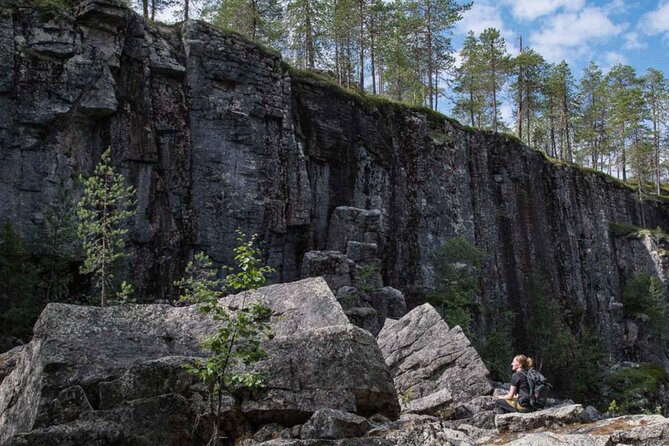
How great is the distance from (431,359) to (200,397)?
9581mm

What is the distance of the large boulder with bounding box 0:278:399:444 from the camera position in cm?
673

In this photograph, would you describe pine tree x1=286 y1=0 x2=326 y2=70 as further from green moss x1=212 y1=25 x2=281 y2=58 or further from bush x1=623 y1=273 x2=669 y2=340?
bush x1=623 y1=273 x2=669 y2=340

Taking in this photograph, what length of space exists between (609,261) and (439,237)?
2403cm

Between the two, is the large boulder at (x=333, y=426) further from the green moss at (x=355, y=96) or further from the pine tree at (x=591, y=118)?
the pine tree at (x=591, y=118)

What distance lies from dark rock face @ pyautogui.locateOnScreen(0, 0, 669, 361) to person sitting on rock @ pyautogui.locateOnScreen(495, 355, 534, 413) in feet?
61.6

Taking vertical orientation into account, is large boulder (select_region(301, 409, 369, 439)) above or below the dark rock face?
below

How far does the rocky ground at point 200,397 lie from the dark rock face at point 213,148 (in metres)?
18.6

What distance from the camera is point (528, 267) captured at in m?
47.7

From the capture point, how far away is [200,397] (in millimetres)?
7074

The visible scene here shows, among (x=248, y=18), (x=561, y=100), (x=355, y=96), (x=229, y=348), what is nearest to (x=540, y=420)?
(x=229, y=348)

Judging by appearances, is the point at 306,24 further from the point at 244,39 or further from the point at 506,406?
the point at 506,406

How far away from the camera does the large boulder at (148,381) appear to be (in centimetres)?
673

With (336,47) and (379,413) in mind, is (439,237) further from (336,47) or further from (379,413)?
(379,413)

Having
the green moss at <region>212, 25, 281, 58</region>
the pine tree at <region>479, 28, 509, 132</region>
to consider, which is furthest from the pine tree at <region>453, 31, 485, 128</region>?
the green moss at <region>212, 25, 281, 58</region>
